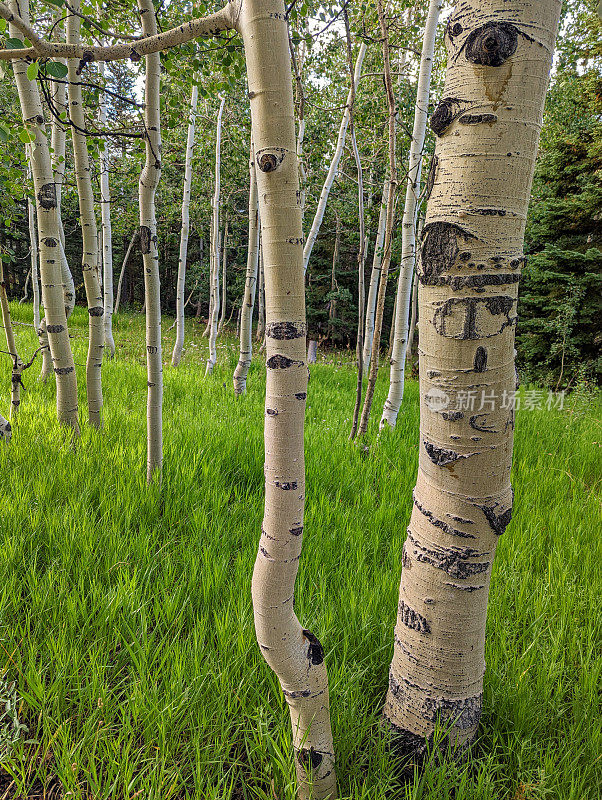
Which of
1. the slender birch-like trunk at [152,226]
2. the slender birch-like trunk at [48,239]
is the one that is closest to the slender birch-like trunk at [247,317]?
the slender birch-like trunk at [48,239]

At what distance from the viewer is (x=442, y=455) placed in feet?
3.78

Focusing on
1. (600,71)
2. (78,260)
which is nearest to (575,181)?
(600,71)

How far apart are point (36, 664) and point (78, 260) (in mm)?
22889

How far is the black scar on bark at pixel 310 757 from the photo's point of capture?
1114 mm

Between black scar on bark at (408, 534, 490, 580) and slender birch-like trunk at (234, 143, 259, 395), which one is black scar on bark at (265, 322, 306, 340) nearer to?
black scar on bark at (408, 534, 490, 580)

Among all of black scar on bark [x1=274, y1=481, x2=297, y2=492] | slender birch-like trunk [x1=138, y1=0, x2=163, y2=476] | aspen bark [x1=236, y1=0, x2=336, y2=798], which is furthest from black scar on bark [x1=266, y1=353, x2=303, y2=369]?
slender birch-like trunk [x1=138, y1=0, x2=163, y2=476]

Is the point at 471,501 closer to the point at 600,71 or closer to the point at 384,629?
the point at 384,629

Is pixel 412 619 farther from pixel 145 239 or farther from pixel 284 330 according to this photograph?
pixel 145 239

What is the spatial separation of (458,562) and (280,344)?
73 centimetres

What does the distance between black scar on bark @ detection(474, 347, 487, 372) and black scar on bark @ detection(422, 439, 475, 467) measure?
21 centimetres

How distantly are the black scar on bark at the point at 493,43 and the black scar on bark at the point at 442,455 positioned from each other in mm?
894

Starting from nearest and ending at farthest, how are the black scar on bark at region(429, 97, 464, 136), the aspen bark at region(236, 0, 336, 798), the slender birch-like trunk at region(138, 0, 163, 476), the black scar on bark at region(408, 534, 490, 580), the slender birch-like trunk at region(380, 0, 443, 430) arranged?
the aspen bark at region(236, 0, 336, 798) → the black scar on bark at region(429, 97, 464, 136) → the black scar on bark at region(408, 534, 490, 580) → the slender birch-like trunk at region(138, 0, 163, 476) → the slender birch-like trunk at region(380, 0, 443, 430)

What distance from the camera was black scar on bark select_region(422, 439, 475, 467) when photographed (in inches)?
44.5

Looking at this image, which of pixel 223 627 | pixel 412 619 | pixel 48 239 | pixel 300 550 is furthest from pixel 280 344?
pixel 48 239
